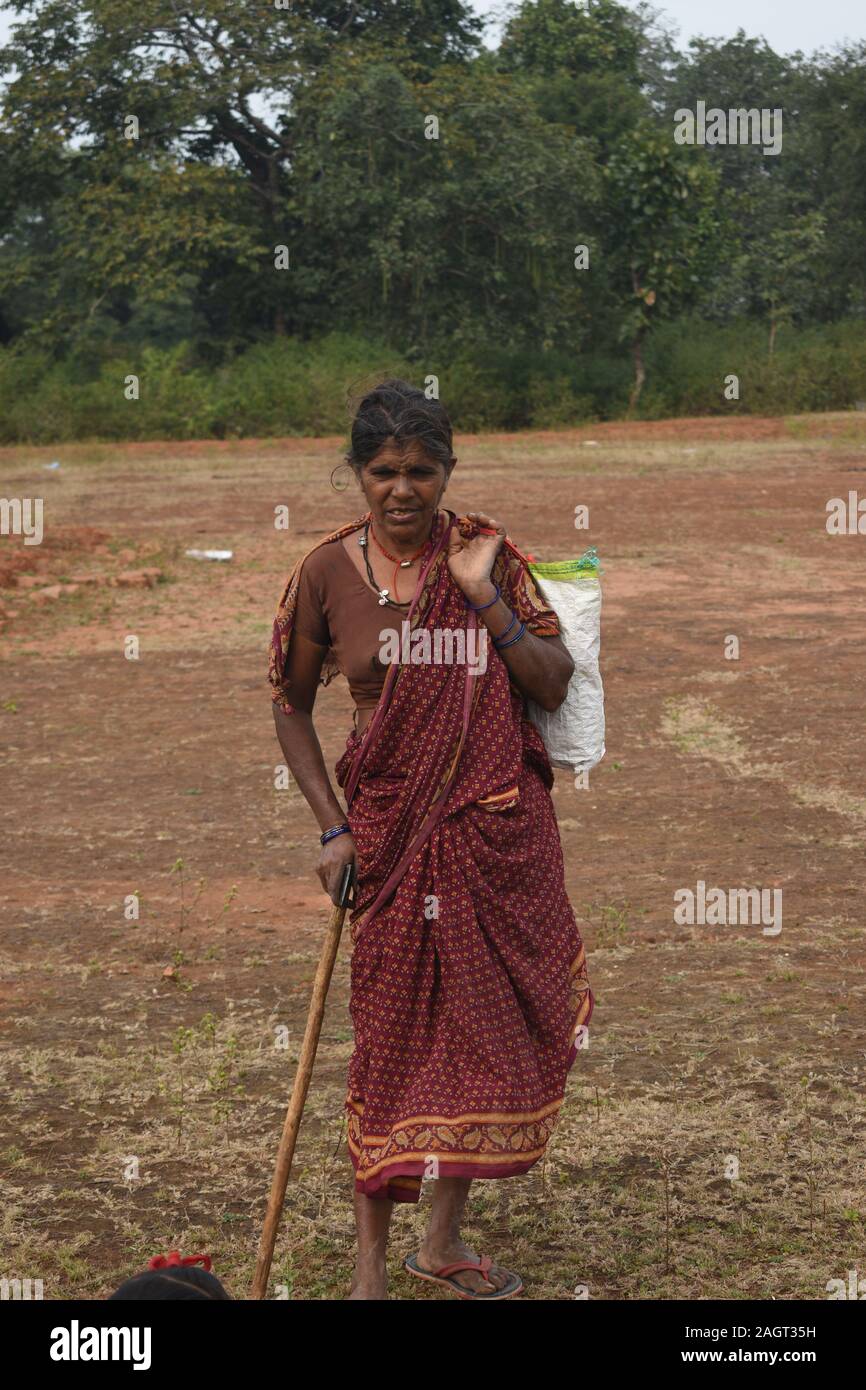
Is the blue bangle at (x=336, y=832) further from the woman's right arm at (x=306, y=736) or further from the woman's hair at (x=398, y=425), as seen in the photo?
the woman's hair at (x=398, y=425)

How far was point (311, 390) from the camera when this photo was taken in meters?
26.7

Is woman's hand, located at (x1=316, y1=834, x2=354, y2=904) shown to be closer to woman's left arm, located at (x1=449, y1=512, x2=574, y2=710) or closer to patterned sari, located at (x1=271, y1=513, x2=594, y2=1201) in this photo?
patterned sari, located at (x1=271, y1=513, x2=594, y2=1201)

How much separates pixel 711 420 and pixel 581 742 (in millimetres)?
23020

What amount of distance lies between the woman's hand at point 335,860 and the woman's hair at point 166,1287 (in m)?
0.99

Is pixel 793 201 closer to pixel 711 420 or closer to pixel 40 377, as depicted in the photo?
pixel 711 420

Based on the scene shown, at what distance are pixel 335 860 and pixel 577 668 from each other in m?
0.61

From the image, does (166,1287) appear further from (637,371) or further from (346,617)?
(637,371)

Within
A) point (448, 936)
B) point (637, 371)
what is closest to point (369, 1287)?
point (448, 936)

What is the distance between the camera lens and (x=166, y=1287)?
7.11 ft

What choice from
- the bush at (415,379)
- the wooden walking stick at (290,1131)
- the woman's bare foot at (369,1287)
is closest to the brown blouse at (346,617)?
the wooden walking stick at (290,1131)

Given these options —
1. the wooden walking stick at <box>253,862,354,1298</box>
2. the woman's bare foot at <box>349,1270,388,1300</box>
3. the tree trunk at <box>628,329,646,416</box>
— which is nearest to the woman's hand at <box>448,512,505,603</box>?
the wooden walking stick at <box>253,862,354,1298</box>

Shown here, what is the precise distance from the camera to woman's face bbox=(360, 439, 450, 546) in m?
3.04

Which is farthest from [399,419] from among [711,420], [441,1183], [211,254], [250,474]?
[211,254]

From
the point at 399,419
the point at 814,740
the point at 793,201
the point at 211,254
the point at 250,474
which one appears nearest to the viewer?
the point at 399,419
